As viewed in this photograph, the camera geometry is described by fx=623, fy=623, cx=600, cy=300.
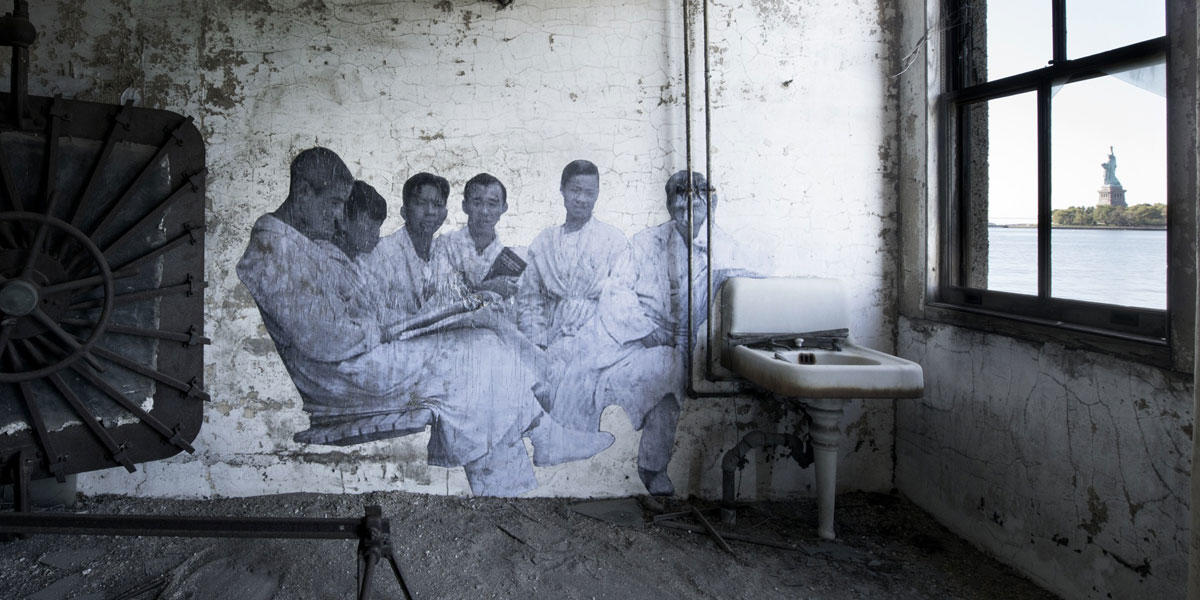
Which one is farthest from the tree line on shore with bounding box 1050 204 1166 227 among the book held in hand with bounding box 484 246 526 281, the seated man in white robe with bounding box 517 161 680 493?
the book held in hand with bounding box 484 246 526 281

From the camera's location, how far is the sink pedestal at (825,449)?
3.14 m

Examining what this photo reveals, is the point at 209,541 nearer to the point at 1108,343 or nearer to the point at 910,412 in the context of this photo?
the point at 910,412

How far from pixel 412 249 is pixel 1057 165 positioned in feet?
10.6

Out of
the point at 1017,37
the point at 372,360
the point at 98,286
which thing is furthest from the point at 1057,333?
the point at 98,286

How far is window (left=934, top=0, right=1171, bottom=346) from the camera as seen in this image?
241cm

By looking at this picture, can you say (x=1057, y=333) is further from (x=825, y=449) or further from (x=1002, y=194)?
(x=825, y=449)

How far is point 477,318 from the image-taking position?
3.64 meters

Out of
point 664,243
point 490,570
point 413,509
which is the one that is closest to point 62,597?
point 413,509

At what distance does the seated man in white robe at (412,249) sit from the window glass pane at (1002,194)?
9.58 feet

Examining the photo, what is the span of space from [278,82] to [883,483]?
4275mm

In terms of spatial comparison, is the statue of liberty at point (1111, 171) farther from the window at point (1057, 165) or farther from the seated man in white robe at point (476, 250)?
the seated man in white robe at point (476, 250)

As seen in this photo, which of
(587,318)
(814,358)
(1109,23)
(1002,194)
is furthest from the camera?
(587,318)

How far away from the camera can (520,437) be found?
3682mm

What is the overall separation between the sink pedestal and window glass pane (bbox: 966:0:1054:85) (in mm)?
1838
